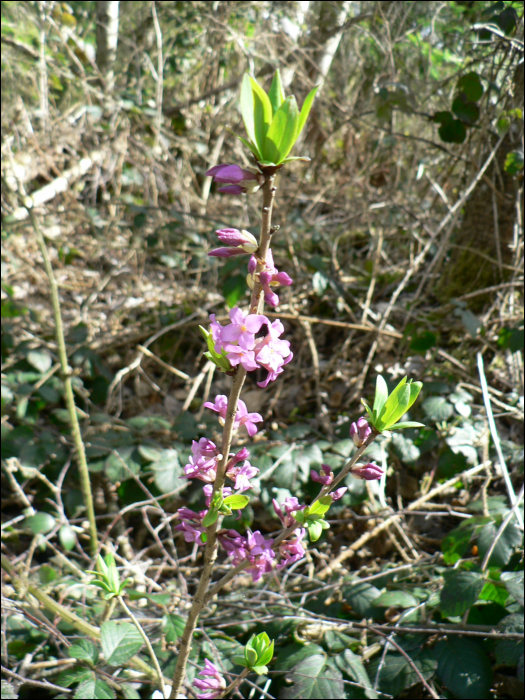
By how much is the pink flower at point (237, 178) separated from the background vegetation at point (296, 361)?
0.96 meters

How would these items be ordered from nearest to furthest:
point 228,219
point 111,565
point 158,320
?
point 111,565 < point 158,320 < point 228,219

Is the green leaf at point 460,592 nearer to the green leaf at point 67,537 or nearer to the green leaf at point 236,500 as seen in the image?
the green leaf at point 236,500

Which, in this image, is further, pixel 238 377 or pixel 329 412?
pixel 329 412

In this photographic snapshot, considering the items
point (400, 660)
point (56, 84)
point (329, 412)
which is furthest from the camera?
point (56, 84)

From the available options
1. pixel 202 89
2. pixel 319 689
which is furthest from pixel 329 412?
pixel 202 89

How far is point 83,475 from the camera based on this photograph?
1.67 m

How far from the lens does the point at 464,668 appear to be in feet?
3.93

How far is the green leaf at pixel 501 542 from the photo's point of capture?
1.40 metres

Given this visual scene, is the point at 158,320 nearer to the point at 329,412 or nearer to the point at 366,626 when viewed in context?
the point at 329,412

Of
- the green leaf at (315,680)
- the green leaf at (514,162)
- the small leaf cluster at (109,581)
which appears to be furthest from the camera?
the green leaf at (514,162)

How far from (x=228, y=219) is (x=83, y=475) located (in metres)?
2.31

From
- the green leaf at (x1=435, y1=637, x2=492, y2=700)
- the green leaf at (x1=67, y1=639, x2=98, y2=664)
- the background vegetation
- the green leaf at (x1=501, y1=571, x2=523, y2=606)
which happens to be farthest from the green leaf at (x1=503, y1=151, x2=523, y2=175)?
the green leaf at (x1=67, y1=639, x2=98, y2=664)

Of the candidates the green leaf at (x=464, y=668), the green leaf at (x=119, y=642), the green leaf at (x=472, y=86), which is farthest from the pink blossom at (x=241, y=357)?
the green leaf at (x=472, y=86)

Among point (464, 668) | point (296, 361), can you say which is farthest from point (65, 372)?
point (296, 361)
